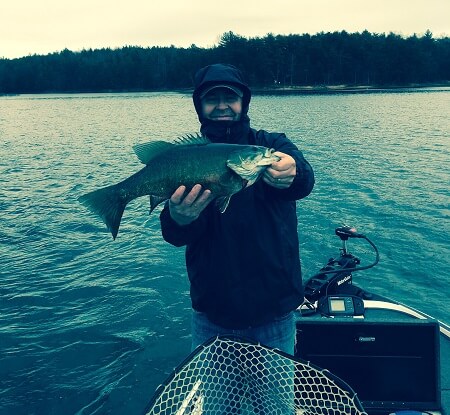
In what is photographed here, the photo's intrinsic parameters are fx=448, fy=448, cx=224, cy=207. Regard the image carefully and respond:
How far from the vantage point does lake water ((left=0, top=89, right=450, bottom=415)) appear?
623 centimetres

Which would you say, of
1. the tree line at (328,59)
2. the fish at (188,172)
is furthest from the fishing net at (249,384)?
the tree line at (328,59)

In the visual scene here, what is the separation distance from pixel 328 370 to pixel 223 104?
2.27 m

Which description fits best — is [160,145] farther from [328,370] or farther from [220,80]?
[328,370]

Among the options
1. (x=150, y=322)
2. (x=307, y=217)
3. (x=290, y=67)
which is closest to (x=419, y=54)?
(x=290, y=67)

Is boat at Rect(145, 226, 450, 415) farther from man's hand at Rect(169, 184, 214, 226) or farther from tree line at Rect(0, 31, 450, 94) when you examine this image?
tree line at Rect(0, 31, 450, 94)

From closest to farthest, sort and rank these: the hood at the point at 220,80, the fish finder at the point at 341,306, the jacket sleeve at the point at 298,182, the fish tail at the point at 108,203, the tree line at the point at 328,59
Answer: the jacket sleeve at the point at 298,182 < the hood at the point at 220,80 < the fish tail at the point at 108,203 < the fish finder at the point at 341,306 < the tree line at the point at 328,59

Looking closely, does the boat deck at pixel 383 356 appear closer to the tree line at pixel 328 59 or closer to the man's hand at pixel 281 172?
the man's hand at pixel 281 172

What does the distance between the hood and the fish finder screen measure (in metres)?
2.25

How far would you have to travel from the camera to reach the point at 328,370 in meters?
3.64

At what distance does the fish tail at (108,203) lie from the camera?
3469 millimetres

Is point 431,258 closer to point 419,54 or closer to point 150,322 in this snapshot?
point 150,322

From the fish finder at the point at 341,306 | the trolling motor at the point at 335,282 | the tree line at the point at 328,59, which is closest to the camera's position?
the fish finder at the point at 341,306

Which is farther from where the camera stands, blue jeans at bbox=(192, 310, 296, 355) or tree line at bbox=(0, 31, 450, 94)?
tree line at bbox=(0, 31, 450, 94)

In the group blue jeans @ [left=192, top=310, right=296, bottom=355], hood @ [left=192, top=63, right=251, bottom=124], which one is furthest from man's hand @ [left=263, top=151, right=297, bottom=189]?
blue jeans @ [left=192, top=310, right=296, bottom=355]
